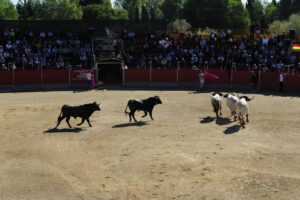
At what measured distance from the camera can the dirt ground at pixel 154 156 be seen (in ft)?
36.7

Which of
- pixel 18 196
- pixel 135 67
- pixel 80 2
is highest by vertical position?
pixel 80 2

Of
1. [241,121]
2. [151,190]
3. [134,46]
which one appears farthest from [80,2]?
[151,190]

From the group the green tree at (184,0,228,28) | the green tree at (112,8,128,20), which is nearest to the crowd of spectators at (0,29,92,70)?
the green tree at (184,0,228,28)

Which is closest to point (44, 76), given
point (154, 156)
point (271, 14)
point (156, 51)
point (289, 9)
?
point (156, 51)

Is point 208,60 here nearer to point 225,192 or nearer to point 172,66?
point 172,66

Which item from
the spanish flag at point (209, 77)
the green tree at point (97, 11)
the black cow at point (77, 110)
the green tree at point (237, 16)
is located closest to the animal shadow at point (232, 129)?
the black cow at point (77, 110)

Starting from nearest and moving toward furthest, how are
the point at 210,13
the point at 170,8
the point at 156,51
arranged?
the point at 156,51, the point at 210,13, the point at 170,8

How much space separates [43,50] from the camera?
3850cm

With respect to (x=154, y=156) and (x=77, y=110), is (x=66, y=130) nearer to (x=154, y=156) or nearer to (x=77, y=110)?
(x=77, y=110)

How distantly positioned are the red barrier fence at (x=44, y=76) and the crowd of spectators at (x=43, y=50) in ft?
4.80

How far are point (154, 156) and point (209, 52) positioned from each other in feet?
81.8

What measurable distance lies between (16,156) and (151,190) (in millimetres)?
5370

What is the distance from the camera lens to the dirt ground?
36.7 feet

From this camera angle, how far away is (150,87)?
111ft
